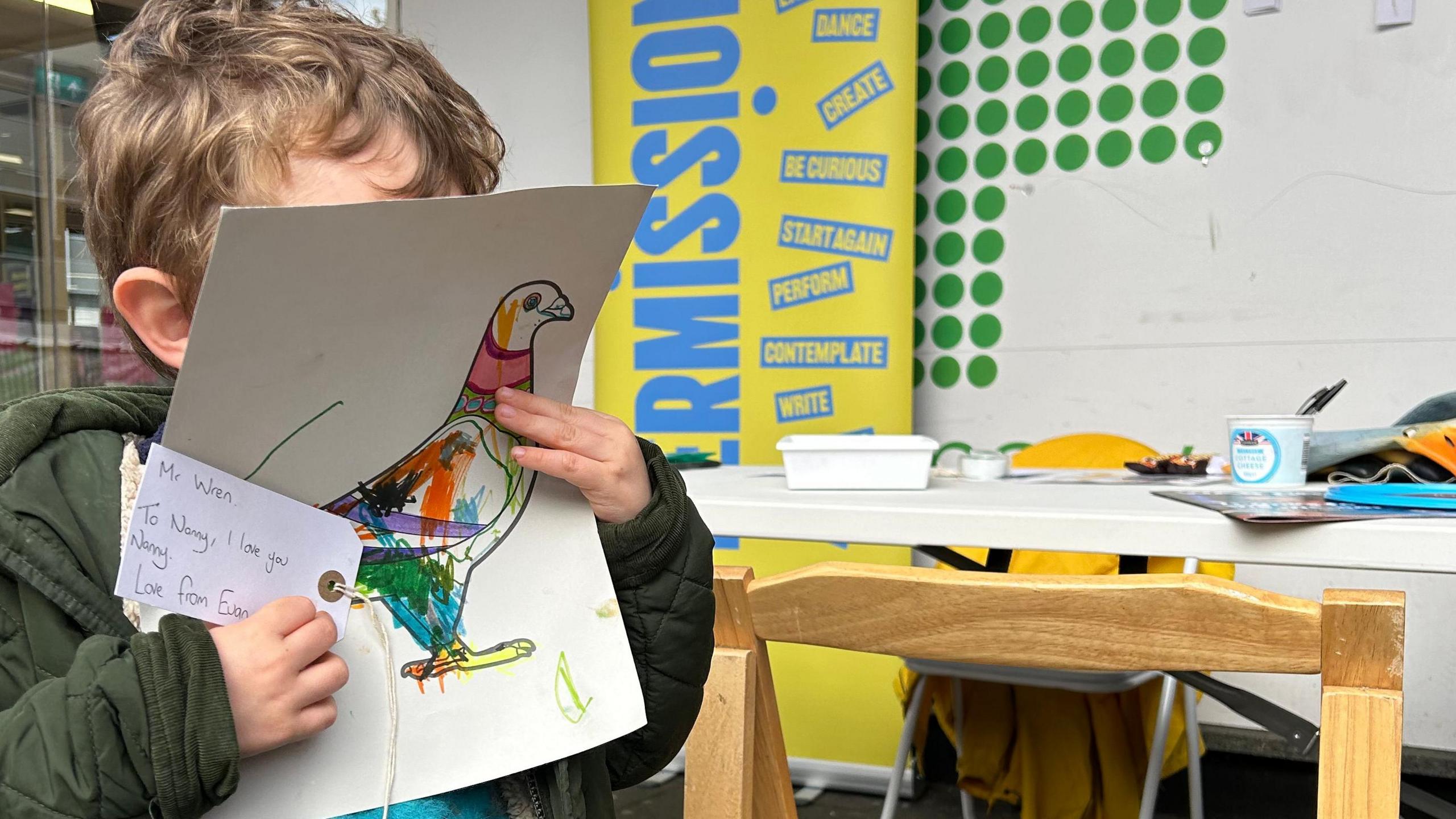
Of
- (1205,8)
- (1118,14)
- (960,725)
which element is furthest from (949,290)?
(960,725)

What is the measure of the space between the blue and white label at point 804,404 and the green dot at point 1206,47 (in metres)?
1.20

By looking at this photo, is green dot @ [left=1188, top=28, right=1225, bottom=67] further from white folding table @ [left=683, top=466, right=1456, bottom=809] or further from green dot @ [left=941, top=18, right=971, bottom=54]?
white folding table @ [left=683, top=466, right=1456, bottom=809]

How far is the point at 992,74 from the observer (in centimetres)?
254

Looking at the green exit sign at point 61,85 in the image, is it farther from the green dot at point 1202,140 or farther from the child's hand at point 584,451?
the green dot at point 1202,140

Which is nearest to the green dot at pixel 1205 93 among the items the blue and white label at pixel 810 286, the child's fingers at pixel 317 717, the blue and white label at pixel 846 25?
the blue and white label at pixel 846 25

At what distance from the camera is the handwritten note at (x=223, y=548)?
0.38 meters

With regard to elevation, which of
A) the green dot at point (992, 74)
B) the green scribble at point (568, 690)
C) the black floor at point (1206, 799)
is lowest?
the black floor at point (1206, 799)

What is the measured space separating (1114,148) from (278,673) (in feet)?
8.06

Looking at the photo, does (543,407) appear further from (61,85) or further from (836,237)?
(61,85)

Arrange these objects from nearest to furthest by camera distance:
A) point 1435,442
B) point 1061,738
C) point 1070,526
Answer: point 1070,526 → point 1435,442 → point 1061,738

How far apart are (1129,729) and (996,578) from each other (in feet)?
4.58

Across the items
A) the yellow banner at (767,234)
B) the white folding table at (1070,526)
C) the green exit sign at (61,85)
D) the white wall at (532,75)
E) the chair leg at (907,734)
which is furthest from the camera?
the white wall at (532,75)

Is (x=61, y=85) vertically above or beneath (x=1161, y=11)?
beneath

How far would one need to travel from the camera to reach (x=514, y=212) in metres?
0.42
